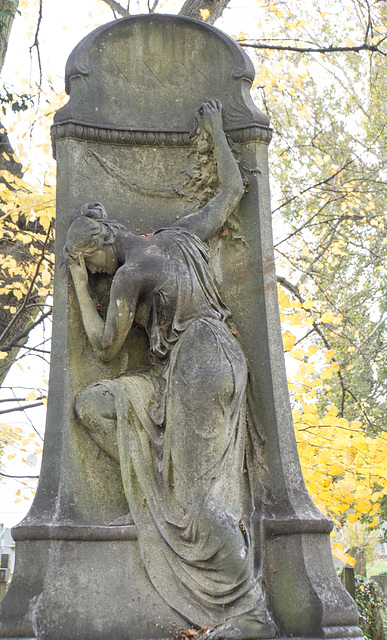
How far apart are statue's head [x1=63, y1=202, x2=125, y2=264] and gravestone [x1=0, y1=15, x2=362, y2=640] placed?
18 centimetres

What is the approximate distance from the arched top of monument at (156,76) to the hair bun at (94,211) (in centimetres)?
67

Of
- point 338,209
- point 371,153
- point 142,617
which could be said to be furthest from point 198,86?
point 371,153

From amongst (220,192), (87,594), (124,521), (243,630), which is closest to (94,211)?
(220,192)

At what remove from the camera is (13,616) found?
11.4ft

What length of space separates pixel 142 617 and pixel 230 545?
1.93ft

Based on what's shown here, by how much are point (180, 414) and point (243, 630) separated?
115cm

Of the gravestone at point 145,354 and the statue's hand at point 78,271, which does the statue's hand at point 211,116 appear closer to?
the gravestone at point 145,354

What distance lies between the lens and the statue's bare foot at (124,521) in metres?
3.86

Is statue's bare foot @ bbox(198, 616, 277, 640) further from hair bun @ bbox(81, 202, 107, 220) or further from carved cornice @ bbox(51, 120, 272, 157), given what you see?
carved cornice @ bbox(51, 120, 272, 157)

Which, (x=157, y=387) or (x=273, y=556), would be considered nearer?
(x=273, y=556)

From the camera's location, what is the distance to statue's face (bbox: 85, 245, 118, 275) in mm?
4383

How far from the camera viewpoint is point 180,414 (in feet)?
12.9

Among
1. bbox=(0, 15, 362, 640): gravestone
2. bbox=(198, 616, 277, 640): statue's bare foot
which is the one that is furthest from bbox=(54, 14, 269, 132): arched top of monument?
bbox=(198, 616, 277, 640): statue's bare foot

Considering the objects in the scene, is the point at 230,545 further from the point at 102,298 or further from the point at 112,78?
the point at 112,78
